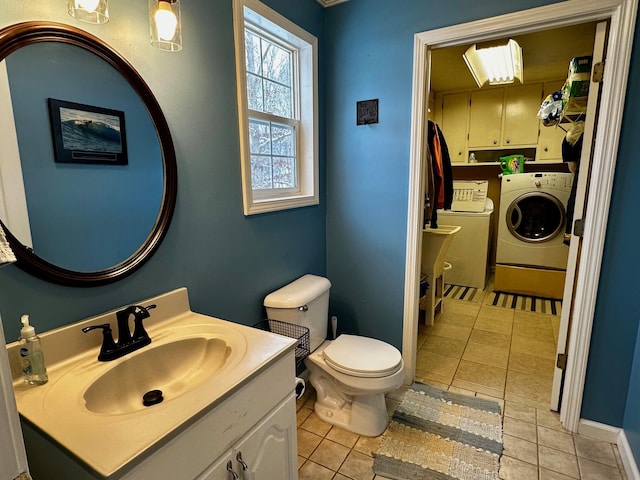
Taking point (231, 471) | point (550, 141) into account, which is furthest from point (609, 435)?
point (550, 141)

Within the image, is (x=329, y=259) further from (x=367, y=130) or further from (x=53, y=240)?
(x=53, y=240)

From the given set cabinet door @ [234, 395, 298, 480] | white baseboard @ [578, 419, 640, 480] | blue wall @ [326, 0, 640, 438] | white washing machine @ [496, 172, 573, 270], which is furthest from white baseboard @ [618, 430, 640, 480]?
white washing machine @ [496, 172, 573, 270]

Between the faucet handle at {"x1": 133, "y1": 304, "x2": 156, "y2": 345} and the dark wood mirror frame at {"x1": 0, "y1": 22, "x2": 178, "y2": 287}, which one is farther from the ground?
the dark wood mirror frame at {"x1": 0, "y1": 22, "x2": 178, "y2": 287}

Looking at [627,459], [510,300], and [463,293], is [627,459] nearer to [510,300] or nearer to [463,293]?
[510,300]

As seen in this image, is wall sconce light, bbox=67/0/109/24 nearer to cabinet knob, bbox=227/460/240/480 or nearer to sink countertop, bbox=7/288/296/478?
sink countertop, bbox=7/288/296/478

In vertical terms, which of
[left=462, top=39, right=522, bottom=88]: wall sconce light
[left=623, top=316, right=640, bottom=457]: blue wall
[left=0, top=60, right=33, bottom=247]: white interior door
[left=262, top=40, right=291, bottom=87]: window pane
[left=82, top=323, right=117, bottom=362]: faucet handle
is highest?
[left=462, top=39, right=522, bottom=88]: wall sconce light

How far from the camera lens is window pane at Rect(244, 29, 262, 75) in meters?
1.83

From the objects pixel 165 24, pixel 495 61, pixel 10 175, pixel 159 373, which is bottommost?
pixel 159 373

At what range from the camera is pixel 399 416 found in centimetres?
195

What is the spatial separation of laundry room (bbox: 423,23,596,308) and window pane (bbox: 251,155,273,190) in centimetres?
132

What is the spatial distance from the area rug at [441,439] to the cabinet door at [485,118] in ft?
10.6

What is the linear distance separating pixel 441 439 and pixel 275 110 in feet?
6.70

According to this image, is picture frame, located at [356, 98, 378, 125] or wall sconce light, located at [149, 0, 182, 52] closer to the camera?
wall sconce light, located at [149, 0, 182, 52]

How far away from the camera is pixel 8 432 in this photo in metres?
0.54
